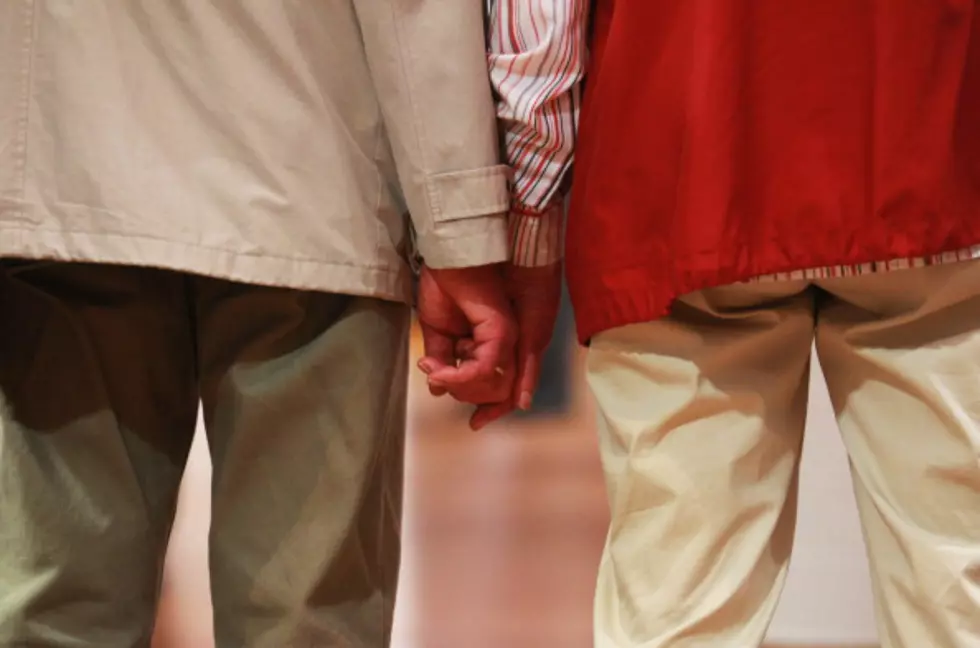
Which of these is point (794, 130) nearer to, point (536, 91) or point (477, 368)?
point (536, 91)

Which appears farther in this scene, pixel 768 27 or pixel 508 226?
pixel 508 226

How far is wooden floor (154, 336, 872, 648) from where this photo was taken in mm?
1253

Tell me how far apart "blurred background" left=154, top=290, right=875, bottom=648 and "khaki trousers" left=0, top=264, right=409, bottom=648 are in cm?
58

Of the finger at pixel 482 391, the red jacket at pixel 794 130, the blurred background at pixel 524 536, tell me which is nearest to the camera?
the red jacket at pixel 794 130

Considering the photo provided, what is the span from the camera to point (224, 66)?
0.65 m

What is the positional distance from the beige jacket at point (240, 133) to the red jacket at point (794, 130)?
13 cm

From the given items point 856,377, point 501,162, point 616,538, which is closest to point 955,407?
point 856,377

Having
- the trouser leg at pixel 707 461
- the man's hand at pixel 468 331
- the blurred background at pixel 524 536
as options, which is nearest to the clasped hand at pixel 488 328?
the man's hand at pixel 468 331

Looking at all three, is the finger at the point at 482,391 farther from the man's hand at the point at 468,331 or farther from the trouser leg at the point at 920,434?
the trouser leg at the point at 920,434

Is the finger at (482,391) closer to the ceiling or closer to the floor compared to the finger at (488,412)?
closer to the ceiling

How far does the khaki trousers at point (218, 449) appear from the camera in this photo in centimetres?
69

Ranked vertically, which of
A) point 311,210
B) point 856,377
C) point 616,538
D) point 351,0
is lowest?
point 616,538

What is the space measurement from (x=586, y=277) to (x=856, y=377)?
0.65 ft

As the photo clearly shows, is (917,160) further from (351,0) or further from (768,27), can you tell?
(351,0)
